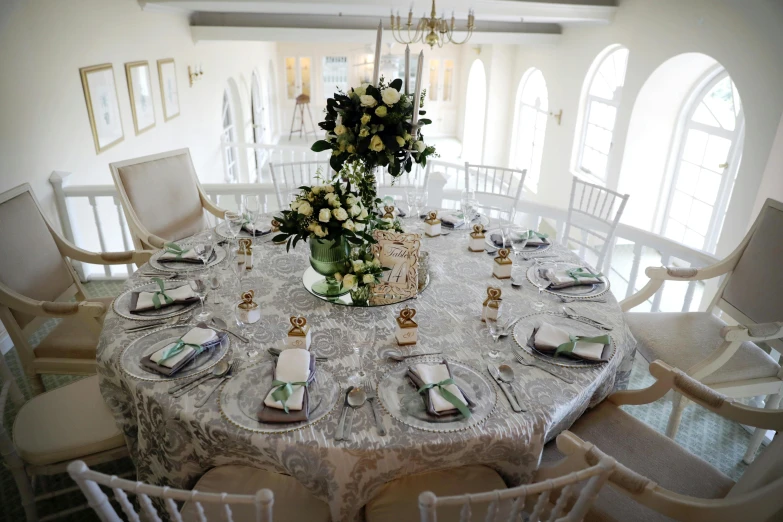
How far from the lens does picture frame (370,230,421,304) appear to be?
65.9 inches

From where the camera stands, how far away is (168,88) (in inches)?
198

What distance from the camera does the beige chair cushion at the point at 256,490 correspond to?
1.23 meters

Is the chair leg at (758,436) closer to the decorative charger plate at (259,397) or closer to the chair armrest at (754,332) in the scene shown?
the chair armrest at (754,332)

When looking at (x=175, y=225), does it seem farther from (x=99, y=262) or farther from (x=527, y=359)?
(x=527, y=359)

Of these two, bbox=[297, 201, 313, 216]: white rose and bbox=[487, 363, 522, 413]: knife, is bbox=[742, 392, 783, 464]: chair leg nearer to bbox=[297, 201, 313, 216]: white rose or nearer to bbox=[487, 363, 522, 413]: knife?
bbox=[487, 363, 522, 413]: knife

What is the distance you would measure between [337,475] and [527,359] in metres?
0.63

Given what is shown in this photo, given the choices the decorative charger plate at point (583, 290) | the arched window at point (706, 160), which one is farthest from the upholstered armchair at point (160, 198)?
the arched window at point (706, 160)

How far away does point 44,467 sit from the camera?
1.47 m

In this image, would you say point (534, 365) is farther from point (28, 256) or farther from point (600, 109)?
point (600, 109)

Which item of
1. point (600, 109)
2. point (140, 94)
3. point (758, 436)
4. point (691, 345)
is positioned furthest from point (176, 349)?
point (600, 109)

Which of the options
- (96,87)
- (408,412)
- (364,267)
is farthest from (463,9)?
(408,412)

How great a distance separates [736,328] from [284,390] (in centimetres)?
152

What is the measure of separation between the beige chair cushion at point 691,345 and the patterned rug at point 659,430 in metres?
0.43

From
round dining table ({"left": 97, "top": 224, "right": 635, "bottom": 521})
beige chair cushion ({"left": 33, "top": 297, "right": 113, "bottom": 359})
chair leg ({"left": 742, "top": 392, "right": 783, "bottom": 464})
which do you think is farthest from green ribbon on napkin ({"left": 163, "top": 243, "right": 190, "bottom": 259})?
chair leg ({"left": 742, "top": 392, "right": 783, "bottom": 464})
